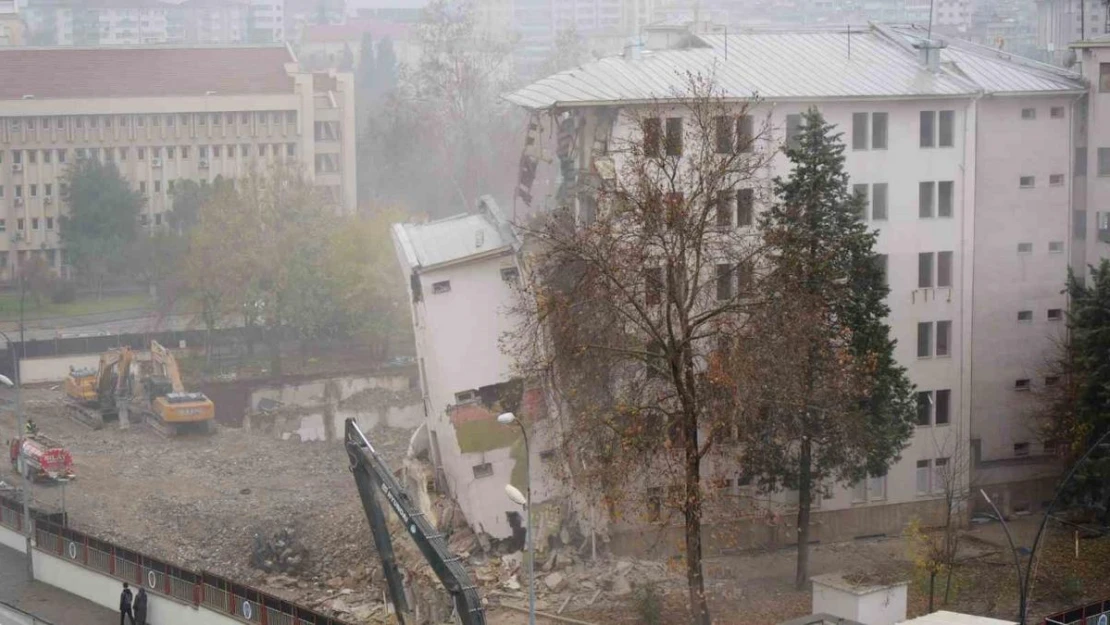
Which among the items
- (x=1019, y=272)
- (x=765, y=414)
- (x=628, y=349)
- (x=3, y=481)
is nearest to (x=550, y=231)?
(x=628, y=349)

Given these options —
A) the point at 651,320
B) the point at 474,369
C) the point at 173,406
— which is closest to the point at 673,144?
the point at 651,320

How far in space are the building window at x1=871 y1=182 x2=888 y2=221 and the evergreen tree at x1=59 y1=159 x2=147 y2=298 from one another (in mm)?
43446

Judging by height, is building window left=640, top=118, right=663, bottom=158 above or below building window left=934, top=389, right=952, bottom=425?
above

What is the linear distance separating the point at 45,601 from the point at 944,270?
19565mm

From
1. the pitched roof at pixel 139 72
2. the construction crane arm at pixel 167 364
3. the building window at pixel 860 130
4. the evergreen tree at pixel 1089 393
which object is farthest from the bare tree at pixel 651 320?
the pitched roof at pixel 139 72

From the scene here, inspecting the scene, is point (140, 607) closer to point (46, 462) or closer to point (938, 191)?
point (46, 462)

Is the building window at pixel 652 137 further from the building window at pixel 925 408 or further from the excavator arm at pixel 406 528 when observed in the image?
the building window at pixel 925 408

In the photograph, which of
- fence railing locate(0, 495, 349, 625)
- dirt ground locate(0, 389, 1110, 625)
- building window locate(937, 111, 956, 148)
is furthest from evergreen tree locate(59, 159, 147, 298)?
building window locate(937, 111, 956, 148)

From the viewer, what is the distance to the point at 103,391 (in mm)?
50250

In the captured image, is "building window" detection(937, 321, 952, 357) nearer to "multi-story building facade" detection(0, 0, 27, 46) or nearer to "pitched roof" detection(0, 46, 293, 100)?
"pitched roof" detection(0, 46, 293, 100)

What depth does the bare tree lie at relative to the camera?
90.1 ft

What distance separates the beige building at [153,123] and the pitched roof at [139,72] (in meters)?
0.06

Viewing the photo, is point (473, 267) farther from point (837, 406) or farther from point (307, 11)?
point (307, 11)

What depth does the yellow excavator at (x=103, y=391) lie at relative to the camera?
164 ft
